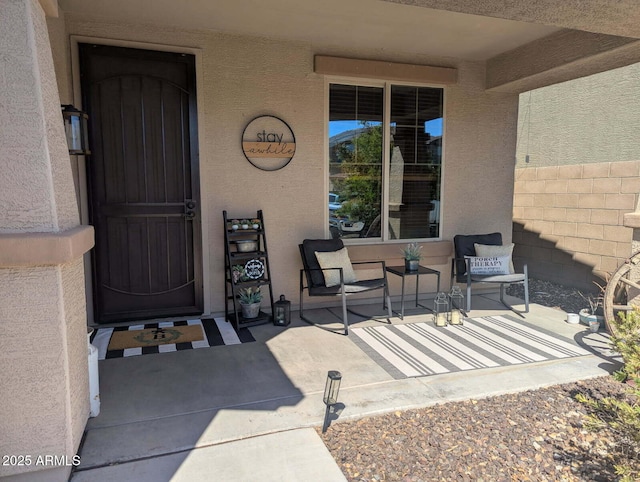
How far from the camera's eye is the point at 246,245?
4.04 m

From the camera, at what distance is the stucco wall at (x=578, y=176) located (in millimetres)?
5254


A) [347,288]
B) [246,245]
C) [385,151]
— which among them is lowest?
[347,288]

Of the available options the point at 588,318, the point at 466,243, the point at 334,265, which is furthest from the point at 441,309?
the point at 588,318

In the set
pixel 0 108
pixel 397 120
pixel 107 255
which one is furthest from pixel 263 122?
pixel 0 108

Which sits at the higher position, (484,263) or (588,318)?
(484,263)

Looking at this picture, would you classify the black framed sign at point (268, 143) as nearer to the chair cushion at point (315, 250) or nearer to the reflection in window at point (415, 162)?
the chair cushion at point (315, 250)

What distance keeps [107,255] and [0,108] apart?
2441 millimetres

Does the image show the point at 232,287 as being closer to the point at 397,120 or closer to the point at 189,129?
the point at 189,129

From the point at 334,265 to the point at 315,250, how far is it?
0.27m

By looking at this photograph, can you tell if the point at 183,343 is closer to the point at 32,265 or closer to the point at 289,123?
the point at 32,265

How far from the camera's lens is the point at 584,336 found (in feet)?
12.2

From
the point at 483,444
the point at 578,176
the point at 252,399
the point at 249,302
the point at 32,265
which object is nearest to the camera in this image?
the point at 32,265

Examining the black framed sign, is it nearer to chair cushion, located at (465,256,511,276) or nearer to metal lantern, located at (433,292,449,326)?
metal lantern, located at (433,292,449,326)

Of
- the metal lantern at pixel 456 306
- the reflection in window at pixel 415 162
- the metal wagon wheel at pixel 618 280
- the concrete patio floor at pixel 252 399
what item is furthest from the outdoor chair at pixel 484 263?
the metal wagon wheel at pixel 618 280
